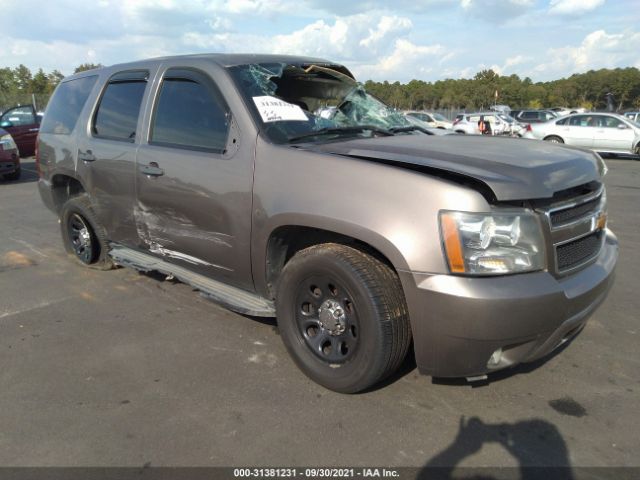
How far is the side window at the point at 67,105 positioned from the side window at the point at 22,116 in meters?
→ 11.4

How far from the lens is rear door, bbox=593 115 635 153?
17031 mm

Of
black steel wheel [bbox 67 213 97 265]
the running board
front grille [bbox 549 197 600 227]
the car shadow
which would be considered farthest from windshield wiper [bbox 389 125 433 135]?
black steel wheel [bbox 67 213 97 265]

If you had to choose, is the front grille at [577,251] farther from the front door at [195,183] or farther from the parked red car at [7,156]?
the parked red car at [7,156]

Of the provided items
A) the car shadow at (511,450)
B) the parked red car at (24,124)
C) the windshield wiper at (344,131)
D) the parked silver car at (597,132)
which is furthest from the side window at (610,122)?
the parked red car at (24,124)

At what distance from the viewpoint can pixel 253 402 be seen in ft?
9.43

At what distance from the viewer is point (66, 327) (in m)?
3.92

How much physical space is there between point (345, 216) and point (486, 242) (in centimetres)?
70

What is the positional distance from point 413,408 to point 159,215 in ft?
7.31

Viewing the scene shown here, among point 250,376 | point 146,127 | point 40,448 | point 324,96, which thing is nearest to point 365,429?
point 250,376

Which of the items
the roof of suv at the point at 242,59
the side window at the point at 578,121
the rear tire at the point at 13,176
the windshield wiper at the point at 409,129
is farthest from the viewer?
the side window at the point at 578,121

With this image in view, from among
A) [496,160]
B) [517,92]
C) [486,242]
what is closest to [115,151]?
[496,160]

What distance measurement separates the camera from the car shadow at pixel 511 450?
2.29 meters

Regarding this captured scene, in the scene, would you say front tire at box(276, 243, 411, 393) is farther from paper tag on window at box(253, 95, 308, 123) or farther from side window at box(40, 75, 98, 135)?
side window at box(40, 75, 98, 135)

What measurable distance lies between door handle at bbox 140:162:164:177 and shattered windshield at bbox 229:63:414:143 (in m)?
0.87
